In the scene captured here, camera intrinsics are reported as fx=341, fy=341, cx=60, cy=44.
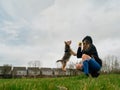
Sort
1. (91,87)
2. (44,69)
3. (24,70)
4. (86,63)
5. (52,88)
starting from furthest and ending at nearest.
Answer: (44,69), (24,70), (86,63), (52,88), (91,87)

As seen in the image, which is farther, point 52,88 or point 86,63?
point 86,63

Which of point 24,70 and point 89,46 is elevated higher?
point 24,70

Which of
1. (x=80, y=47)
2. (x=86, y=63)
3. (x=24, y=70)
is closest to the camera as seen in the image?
(x=86, y=63)

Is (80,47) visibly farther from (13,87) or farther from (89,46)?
(13,87)

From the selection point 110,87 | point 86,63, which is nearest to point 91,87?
point 110,87

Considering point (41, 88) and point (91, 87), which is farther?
point (41, 88)

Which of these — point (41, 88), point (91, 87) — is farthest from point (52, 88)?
point (91, 87)

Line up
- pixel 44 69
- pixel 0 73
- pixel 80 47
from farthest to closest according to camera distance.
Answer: pixel 44 69 < pixel 0 73 < pixel 80 47

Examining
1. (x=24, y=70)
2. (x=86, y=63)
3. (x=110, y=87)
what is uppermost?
(x=24, y=70)

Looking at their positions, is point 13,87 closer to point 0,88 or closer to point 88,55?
point 0,88

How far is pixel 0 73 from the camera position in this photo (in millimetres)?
67750

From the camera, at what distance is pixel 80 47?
1034cm

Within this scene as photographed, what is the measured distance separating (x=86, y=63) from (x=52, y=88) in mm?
5012

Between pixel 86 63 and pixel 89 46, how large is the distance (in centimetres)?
68
